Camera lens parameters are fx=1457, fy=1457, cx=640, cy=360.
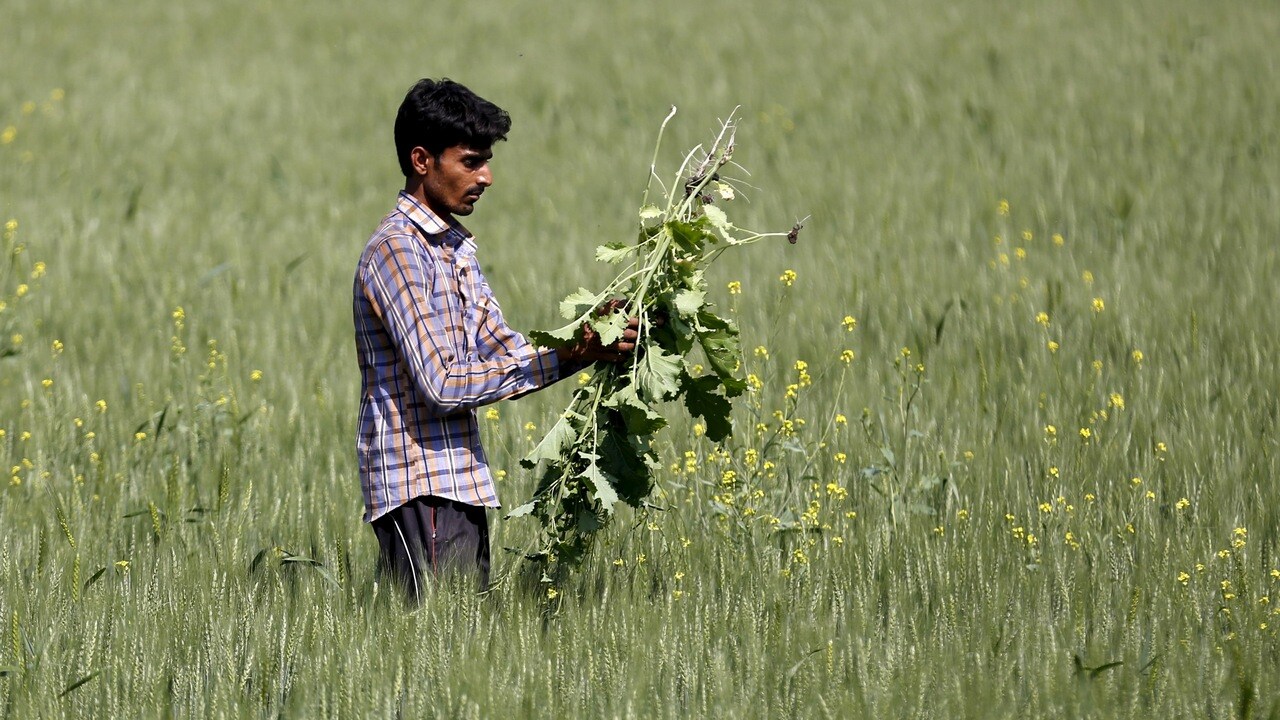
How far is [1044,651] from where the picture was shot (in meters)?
3.57

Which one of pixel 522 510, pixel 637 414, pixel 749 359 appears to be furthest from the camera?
pixel 749 359

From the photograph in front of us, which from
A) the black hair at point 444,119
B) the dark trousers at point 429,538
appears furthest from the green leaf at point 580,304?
the dark trousers at point 429,538

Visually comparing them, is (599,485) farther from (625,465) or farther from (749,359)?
(749,359)

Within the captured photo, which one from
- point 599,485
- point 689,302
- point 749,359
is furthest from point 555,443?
point 749,359

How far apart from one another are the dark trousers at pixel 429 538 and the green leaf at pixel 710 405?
1.95 ft

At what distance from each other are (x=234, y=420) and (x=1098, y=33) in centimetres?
974

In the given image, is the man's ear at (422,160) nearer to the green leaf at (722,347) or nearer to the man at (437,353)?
the man at (437,353)

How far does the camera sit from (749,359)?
22.1 feet

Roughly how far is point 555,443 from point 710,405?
396mm

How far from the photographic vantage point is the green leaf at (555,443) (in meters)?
3.55

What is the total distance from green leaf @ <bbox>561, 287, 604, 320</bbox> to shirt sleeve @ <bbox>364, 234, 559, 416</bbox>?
0.12 m

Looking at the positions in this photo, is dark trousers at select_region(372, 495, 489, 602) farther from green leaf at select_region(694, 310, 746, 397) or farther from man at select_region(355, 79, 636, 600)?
green leaf at select_region(694, 310, 746, 397)

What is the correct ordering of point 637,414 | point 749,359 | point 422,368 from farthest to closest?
point 749,359
point 637,414
point 422,368

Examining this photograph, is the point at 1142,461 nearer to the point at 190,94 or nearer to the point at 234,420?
the point at 234,420
